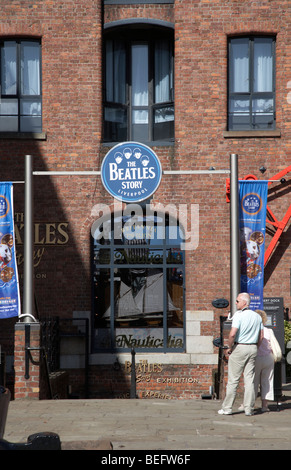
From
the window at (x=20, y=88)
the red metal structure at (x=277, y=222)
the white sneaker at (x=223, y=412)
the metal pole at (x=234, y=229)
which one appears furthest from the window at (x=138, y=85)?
the white sneaker at (x=223, y=412)

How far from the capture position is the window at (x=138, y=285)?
17891 millimetres

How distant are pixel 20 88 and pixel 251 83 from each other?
5343 millimetres

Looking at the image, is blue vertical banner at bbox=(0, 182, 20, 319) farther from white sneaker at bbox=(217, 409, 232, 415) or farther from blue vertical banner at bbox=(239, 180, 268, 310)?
blue vertical banner at bbox=(239, 180, 268, 310)

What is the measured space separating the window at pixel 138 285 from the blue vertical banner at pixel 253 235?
80.2 inches

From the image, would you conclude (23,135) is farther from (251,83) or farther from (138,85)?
(251,83)

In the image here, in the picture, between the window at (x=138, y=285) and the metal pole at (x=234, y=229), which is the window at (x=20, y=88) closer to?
the window at (x=138, y=285)

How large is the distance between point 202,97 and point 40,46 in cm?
394

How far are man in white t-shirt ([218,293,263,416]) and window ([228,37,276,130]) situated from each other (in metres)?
7.34

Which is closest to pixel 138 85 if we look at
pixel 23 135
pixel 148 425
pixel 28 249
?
pixel 23 135

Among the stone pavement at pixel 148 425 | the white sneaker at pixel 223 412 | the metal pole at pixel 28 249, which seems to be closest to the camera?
the stone pavement at pixel 148 425

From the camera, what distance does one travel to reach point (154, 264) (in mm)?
17953

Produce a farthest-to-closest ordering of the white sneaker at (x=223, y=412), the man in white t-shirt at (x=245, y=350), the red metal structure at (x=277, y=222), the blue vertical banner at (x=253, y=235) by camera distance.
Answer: the red metal structure at (x=277, y=222), the blue vertical banner at (x=253, y=235), the white sneaker at (x=223, y=412), the man in white t-shirt at (x=245, y=350)

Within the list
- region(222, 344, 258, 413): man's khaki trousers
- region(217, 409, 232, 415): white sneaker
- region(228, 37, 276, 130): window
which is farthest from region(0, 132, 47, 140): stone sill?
region(217, 409, 232, 415): white sneaker
